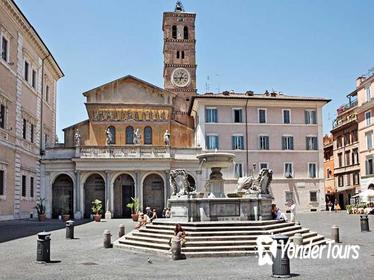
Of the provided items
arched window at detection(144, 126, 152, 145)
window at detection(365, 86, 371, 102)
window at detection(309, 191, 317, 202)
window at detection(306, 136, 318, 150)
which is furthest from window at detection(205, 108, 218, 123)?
window at detection(365, 86, 371, 102)

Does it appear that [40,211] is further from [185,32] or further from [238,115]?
[185,32]

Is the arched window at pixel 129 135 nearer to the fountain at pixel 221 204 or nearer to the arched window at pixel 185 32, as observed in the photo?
the fountain at pixel 221 204

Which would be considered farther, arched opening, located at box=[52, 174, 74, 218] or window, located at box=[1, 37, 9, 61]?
arched opening, located at box=[52, 174, 74, 218]

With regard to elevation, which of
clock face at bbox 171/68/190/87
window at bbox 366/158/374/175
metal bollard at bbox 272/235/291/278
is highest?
clock face at bbox 171/68/190/87

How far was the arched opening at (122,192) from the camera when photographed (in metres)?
45.2

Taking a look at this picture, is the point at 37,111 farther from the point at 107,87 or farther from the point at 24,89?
the point at 107,87

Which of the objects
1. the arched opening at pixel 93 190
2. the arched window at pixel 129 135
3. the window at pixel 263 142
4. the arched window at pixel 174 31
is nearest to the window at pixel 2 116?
the arched opening at pixel 93 190

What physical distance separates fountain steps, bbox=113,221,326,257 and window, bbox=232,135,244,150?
27.2 meters

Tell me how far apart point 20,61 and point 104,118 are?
12367mm

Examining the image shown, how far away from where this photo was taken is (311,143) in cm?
4756

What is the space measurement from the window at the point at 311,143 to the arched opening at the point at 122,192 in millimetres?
16914

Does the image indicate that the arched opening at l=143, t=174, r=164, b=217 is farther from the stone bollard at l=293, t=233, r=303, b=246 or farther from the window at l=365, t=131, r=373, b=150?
the stone bollard at l=293, t=233, r=303, b=246

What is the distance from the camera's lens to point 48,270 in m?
12.8

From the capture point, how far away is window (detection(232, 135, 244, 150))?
46134 millimetres
